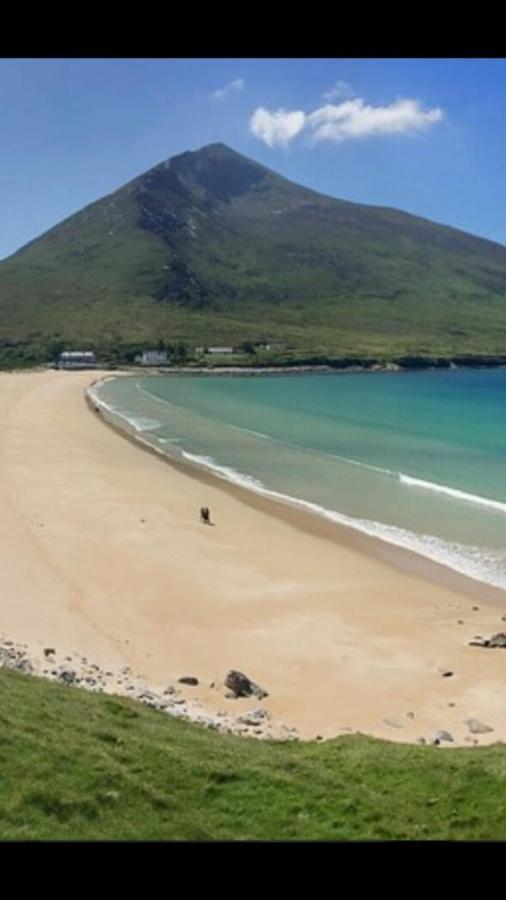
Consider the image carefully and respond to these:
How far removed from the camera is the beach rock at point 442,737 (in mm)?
14195

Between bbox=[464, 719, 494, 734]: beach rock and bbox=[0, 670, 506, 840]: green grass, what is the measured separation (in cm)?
338

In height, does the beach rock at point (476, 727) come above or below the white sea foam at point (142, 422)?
below

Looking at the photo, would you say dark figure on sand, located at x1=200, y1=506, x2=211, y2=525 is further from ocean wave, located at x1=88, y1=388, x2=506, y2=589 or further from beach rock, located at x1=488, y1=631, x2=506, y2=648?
beach rock, located at x1=488, y1=631, x2=506, y2=648

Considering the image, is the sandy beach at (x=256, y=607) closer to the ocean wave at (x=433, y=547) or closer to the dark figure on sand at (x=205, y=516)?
the dark figure on sand at (x=205, y=516)

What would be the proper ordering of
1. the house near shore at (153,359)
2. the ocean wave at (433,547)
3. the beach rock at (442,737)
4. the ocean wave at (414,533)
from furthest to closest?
the house near shore at (153,359)
the ocean wave at (414,533)
the ocean wave at (433,547)
the beach rock at (442,737)

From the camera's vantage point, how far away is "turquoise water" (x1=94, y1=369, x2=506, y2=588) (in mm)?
32344

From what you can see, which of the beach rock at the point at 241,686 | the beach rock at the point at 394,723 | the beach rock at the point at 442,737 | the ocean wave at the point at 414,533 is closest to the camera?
the beach rock at the point at 442,737

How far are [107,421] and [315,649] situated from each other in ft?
177

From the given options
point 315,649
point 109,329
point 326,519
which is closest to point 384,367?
point 109,329

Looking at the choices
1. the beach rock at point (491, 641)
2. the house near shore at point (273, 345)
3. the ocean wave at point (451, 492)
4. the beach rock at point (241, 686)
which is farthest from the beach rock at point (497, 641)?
the house near shore at point (273, 345)

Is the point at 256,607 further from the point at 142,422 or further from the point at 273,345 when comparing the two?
the point at 273,345

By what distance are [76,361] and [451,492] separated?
435 feet

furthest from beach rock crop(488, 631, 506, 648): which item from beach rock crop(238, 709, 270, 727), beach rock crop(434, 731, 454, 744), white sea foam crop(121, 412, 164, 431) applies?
white sea foam crop(121, 412, 164, 431)

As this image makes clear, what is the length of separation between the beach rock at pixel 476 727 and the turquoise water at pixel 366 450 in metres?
9.95
